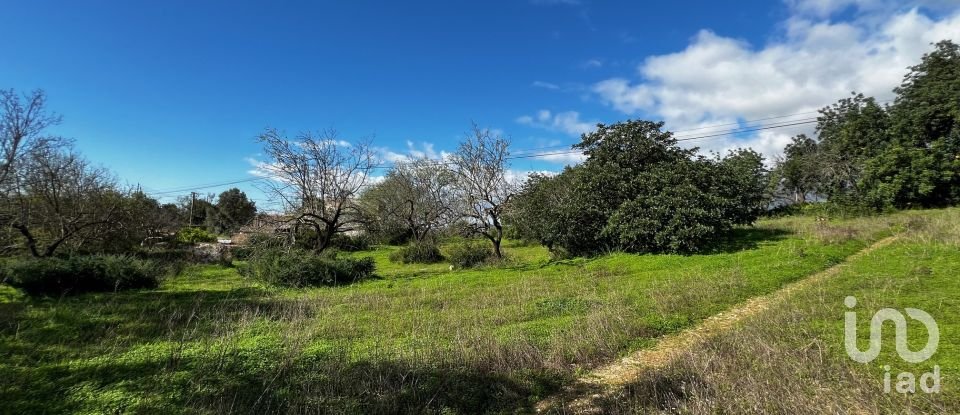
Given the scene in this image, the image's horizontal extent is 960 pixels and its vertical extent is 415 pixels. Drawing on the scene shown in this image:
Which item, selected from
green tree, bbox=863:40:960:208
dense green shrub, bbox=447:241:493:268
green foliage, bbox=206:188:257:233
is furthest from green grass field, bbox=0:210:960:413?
green foliage, bbox=206:188:257:233

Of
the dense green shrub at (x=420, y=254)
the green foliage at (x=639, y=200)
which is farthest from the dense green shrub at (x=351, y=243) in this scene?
the green foliage at (x=639, y=200)

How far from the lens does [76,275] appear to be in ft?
41.7

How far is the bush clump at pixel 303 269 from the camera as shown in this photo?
48.9 feet

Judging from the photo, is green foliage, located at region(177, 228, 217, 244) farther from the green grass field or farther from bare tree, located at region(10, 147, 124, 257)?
the green grass field

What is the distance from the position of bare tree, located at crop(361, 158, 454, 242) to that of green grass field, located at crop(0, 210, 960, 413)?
12618 mm

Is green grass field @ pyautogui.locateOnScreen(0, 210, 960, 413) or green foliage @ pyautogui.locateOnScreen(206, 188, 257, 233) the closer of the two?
green grass field @ pyautogui.locateOnScreen(0, 210, 960, 413)

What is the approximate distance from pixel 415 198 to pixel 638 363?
25.8m

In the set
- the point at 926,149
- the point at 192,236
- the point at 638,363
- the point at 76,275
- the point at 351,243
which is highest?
the point at 926,149

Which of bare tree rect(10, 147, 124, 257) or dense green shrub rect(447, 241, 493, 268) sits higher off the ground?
bare tree rect(10, 147, 124, 257)

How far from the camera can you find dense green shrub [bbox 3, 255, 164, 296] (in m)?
12.1

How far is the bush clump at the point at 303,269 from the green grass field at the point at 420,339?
2.91m

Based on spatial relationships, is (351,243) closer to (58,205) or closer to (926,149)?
(58,205)

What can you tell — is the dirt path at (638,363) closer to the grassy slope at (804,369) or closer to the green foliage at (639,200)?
the grassy slope at (804,369)

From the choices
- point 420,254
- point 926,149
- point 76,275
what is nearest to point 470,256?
point 420,254
